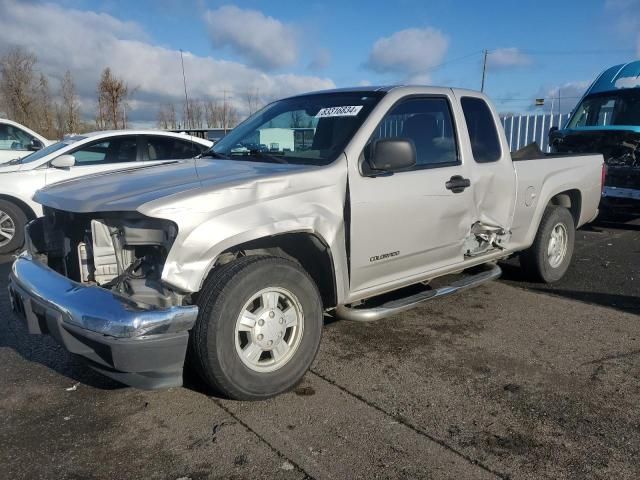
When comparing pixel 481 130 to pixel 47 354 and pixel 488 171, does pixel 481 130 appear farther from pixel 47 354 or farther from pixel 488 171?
pixel 47 354

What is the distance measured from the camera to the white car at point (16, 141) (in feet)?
34.7

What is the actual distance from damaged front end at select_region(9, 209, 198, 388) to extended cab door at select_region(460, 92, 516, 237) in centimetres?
261

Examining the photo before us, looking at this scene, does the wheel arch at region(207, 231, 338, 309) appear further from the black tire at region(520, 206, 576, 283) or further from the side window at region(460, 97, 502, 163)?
the black tire at region(520, 206, 576, 283)

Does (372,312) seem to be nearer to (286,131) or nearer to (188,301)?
(188,301)

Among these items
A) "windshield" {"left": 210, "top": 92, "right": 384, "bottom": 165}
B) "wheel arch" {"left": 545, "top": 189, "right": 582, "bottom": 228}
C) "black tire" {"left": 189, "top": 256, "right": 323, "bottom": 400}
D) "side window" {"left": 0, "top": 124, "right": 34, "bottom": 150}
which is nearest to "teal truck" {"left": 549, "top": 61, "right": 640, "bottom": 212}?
"wheel arch" {"left": 545, "top": 189, "right": 582, "bottom": 228}

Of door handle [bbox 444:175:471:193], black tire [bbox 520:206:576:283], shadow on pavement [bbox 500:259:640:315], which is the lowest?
shadow on pavement [bbox 500:259:640:315]

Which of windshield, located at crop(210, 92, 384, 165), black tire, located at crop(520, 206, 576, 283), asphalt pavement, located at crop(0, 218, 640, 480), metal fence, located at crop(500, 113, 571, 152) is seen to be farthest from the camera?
metal fence, located at crop(500, 113, 571, 152)

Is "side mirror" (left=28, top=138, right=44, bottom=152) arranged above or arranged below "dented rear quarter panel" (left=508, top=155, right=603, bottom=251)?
above

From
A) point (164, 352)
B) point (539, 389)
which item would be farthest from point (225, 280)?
point (539, 389)

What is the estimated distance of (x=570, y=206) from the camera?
19.3ft

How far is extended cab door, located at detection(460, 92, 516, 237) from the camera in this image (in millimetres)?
4387

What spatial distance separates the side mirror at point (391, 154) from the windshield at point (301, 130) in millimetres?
240

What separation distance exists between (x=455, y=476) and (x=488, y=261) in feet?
9.00

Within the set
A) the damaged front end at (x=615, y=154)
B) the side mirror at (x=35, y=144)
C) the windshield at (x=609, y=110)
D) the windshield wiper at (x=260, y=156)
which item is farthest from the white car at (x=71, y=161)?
the windshield at (x=609, y=110)
